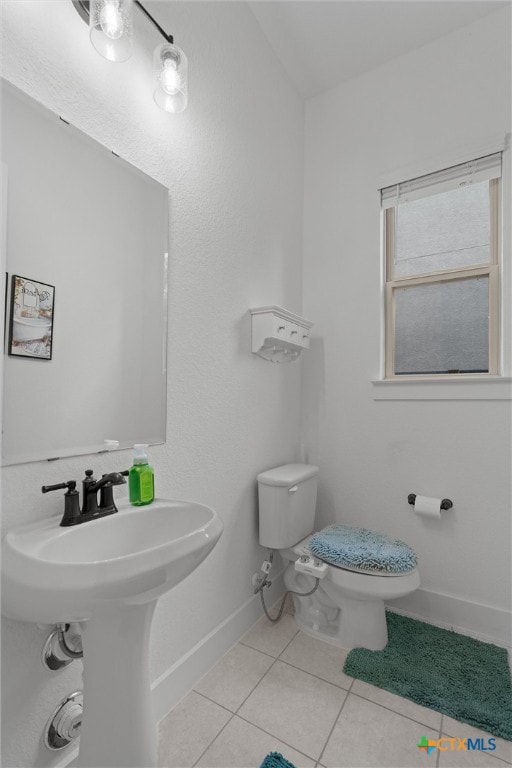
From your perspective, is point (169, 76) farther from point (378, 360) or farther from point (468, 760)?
point (468, 760)

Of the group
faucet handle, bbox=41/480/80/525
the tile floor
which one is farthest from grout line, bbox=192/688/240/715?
faucet handle, bbox=41/480/80/525

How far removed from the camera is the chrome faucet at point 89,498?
90 cm

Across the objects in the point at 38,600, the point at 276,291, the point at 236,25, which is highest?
the point at 236,25

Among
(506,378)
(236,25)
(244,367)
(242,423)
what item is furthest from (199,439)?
(236,25)

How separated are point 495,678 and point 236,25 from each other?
290 centimetres

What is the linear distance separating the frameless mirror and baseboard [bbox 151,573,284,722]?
816mm

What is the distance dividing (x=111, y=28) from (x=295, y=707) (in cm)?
212

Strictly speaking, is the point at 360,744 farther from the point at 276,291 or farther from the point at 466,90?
the point at 466,90

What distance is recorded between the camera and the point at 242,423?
5.53ft

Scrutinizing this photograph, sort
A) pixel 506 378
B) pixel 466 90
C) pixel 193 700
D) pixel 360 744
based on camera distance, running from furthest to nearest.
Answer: pixel 466 90 < pixel 506 378 < pixel 193 700 < pixel 360 744

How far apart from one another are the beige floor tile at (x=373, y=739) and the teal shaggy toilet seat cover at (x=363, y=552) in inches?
17.2

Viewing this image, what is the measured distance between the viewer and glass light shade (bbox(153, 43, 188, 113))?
1.14 meters

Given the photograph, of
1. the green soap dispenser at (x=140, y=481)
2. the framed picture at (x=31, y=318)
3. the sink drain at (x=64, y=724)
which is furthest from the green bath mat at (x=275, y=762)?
the framed picture at (x=31, y=318)

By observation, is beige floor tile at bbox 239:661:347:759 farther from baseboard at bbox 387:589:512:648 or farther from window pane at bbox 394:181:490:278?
window pane at bbox 394:181:490:278
